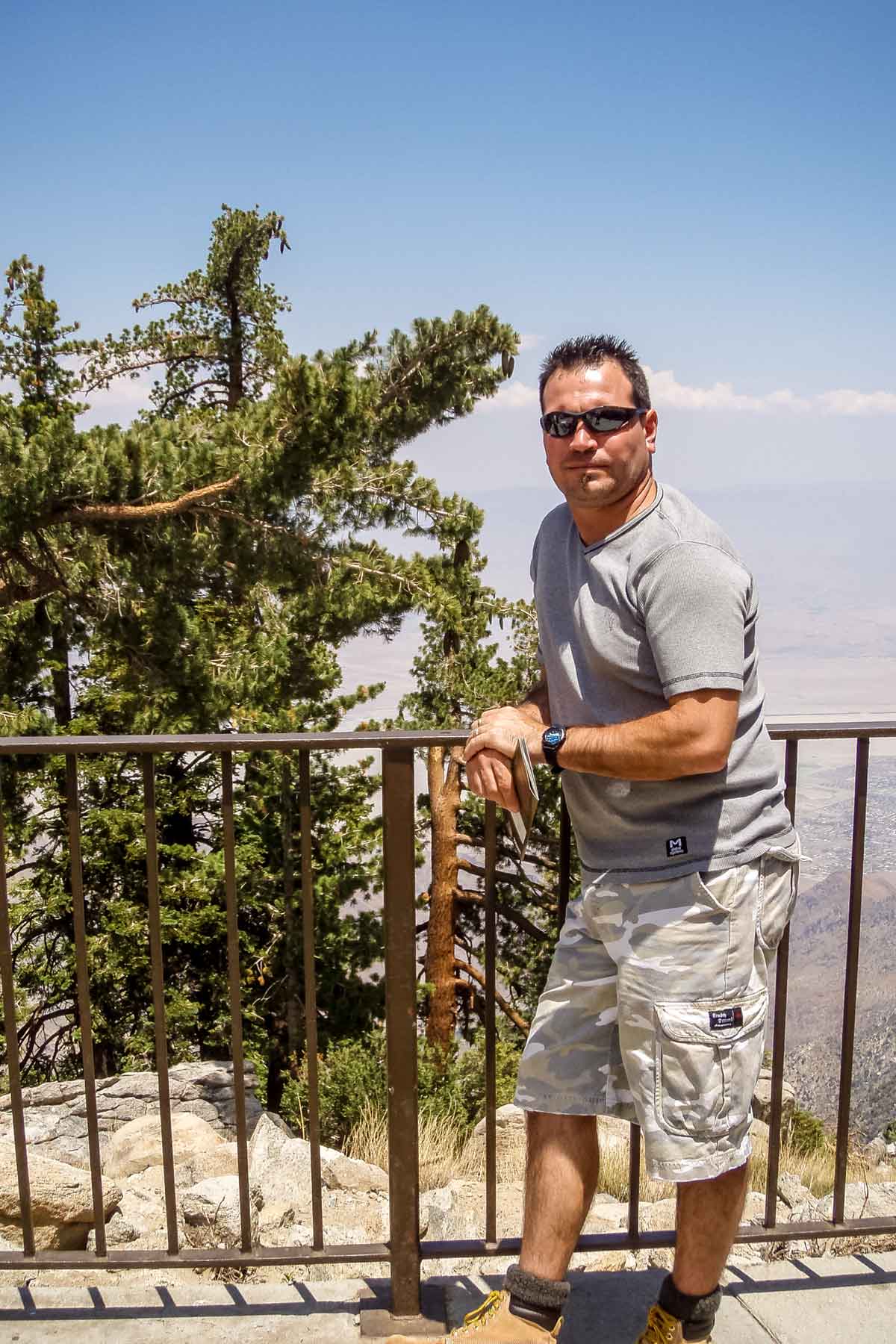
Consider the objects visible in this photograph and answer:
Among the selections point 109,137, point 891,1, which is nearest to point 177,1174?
point 109,137

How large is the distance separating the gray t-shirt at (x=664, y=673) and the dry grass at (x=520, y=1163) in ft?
10.3

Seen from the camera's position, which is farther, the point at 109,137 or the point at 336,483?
the point at 109,137

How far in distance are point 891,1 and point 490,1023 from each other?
3436cm

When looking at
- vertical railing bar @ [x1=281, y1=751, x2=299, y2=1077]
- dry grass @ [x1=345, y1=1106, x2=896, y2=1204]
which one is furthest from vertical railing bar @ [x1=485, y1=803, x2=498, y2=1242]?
vertical railing bar @ [x1=281, y1=751, x2=299, y2=1077]

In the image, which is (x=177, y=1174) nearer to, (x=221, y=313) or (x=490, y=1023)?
(x=490, y=1023)

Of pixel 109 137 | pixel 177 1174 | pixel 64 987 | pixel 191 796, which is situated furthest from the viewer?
pixel 109 137

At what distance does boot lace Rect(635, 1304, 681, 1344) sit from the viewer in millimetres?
1900

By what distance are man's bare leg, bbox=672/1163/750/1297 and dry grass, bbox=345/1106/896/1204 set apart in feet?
8.97

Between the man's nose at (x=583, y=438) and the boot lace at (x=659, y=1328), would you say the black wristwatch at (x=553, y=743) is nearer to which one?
the man's nose at (x=583, y=438)

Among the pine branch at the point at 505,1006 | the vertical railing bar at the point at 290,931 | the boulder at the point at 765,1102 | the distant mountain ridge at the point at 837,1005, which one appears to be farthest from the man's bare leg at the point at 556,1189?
the pine branch at the point at 505,1006

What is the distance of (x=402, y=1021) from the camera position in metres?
2.10

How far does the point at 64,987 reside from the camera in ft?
48.2

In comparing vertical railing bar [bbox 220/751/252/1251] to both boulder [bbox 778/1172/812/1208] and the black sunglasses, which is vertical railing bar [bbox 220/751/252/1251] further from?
boulder [bbox 778/1172/812/1208]

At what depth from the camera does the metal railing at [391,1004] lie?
6.63ft
